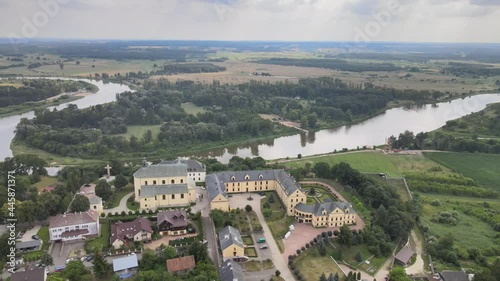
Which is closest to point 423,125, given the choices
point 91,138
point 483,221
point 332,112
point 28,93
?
point 332,112

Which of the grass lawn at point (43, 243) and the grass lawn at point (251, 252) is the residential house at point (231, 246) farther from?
the grass lawn at point (43, 243)

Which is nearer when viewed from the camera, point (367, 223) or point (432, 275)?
point (432, 275)

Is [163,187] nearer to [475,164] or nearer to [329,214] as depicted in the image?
[329,214]

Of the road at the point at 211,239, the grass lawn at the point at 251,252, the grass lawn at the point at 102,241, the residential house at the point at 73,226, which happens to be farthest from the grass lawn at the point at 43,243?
the grass lawn at the point at 251,252

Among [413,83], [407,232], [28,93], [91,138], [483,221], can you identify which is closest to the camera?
[407,232]

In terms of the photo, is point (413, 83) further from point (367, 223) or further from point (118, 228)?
point (118, 228)

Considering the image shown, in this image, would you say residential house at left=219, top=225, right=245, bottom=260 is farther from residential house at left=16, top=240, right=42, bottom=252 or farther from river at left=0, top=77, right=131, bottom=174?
river at left=0, top=77, right=131, bottom=174

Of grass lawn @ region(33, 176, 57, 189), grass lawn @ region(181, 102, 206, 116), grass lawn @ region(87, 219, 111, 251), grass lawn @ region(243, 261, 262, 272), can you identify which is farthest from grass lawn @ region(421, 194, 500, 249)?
grass lawn @ region(181, 102, 206, 116)
